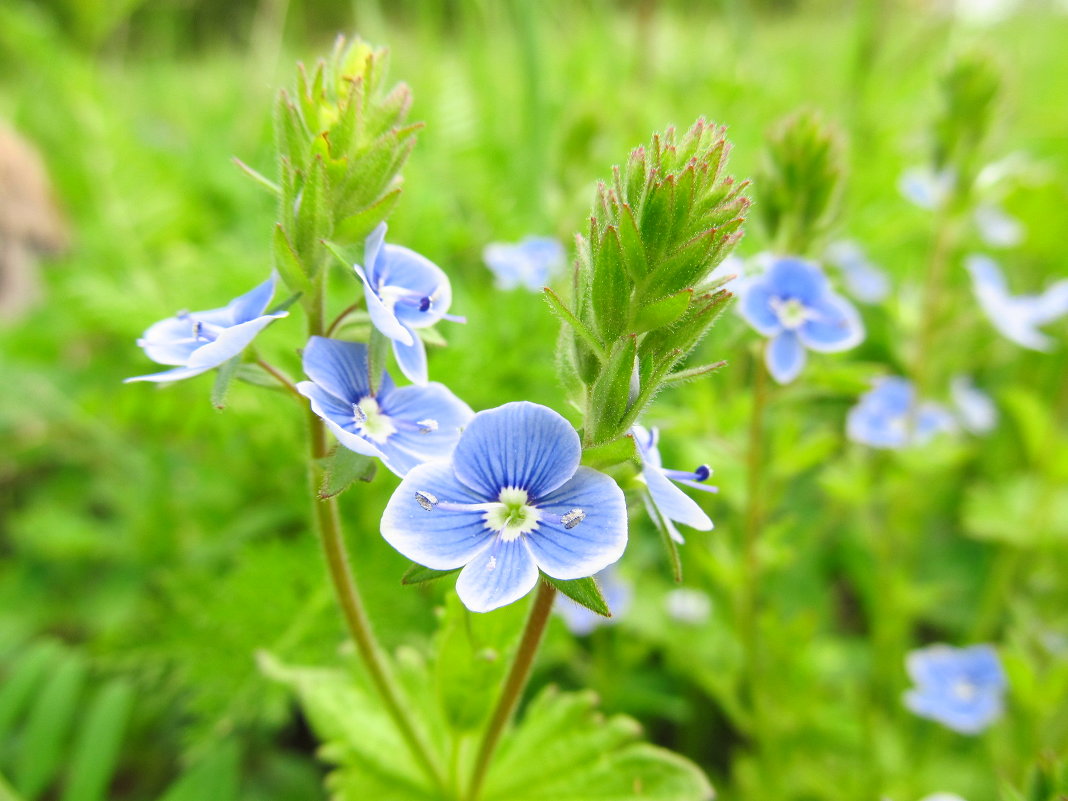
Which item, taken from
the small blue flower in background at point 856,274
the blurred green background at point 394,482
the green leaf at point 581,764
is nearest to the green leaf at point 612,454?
the blurred green background at point 394,482

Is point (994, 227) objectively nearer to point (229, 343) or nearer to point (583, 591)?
point (583, 591)

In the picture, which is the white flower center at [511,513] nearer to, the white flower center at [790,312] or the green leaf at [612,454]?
the green leaf at [612,454]

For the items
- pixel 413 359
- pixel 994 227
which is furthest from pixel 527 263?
pixel 994 227

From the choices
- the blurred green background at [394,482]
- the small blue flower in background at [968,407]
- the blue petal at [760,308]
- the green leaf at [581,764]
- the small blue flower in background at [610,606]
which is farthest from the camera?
the small blue flower in background at [968,407]

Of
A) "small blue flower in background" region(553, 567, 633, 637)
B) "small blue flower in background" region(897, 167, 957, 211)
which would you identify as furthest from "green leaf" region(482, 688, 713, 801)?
"small blue flower in background" region(897, 167, 957, 211)

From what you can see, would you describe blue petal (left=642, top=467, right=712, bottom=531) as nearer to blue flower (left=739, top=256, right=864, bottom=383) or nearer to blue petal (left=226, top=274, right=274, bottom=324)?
blue petal (left=226, top=274, right=274, bottom=324)
